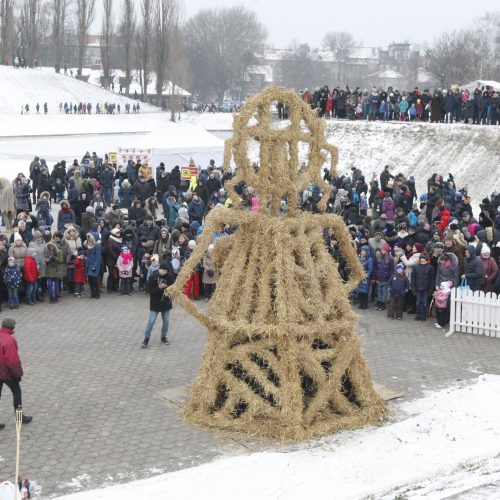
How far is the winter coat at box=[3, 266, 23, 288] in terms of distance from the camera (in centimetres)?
1566

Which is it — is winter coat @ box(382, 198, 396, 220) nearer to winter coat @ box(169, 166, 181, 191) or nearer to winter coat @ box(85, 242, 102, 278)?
winter coat @ box(169, 166, 181, 191)

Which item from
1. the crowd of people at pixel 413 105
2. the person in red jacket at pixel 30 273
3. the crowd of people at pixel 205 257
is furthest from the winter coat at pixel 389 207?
the crowd of people at pixel 413 105

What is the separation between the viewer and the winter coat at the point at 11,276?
15656 millimetres

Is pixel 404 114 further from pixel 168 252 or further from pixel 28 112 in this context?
pixel 28 112

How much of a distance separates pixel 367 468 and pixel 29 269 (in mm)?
9273

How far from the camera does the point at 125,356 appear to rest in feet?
43.2

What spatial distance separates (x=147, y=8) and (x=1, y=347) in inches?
2563

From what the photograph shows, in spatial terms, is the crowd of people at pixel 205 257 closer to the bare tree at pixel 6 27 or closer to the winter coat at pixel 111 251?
the winter coat at pixel 111 251

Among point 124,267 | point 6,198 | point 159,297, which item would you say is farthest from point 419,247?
point 6,198

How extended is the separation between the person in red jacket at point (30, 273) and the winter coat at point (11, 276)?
1.06 feet

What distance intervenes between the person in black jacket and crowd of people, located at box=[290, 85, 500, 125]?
20335 millimetres

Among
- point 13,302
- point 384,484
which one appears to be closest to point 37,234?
point 13,302

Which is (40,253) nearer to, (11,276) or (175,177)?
(11,276)

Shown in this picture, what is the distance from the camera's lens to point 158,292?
13266mm
